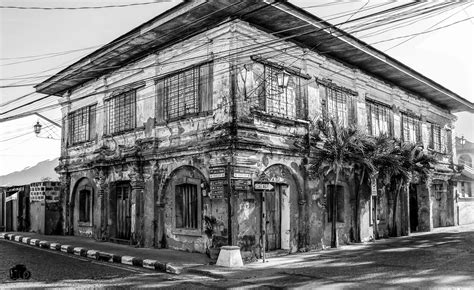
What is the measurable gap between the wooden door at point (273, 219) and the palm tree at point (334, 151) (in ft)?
4.95

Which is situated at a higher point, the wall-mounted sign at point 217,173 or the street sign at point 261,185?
the wall-mounted sign at point 217,173

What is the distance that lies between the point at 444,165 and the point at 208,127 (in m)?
16.3

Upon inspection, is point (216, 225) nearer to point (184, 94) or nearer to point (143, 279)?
point (143, 279)

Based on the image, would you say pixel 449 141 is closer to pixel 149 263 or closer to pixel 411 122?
pixel 411 122

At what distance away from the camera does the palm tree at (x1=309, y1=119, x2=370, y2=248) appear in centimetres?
1423

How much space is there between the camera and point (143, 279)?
9.36m

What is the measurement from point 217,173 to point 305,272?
3.40m

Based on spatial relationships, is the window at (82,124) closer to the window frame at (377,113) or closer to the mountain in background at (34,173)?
the window frame at (377,113)

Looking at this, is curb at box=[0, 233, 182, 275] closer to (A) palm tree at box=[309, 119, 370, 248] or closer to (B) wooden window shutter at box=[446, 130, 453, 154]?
(A) palm tree at box=[309, 119, 370, 248]

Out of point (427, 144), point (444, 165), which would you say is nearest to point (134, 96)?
point (427, 144)

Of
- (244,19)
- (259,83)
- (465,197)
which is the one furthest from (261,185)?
(465,197)

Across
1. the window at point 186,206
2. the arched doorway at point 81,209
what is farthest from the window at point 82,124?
the window at point 186,206

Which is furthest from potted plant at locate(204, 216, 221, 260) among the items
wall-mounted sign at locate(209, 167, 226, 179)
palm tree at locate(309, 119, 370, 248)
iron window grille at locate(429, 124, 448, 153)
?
iron window grille at locate(429, 124, 448, 153)

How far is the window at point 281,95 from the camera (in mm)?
12875
